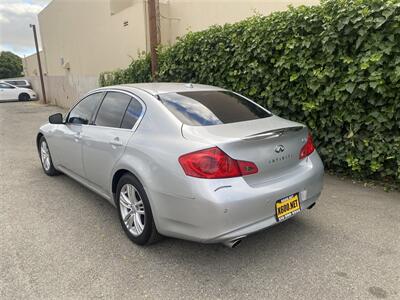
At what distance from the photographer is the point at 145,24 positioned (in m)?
10.2

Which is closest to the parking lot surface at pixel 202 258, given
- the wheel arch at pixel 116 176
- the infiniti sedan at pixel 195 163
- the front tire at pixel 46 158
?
the infiniti sedan at pixel 195 163

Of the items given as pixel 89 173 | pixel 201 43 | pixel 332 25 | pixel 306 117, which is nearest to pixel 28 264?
pixel 89 173

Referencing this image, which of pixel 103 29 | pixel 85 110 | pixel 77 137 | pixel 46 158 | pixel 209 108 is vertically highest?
pixel 103 29

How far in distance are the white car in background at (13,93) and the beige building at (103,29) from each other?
3479mm

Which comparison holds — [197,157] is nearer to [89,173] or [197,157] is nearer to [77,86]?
[89,173]

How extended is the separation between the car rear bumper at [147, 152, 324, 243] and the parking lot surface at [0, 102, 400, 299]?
15.1 inches

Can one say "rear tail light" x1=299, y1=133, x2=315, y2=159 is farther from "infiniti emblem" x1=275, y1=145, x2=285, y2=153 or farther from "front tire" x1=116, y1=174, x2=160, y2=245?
"front tire" x1=116, y1=174, x2=160, y2=245

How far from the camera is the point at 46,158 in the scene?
5.00 m

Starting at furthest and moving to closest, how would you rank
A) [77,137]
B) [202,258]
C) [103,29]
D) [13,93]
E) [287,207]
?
[13,93] < [103,29] < [77,137] < [202,258] < [287,207]

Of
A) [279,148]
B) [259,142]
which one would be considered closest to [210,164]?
[259,142]

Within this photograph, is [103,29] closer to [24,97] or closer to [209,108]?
[209,108]

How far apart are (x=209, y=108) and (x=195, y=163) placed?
87 centimetres

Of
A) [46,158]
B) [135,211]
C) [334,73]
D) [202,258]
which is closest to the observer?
[202,258]

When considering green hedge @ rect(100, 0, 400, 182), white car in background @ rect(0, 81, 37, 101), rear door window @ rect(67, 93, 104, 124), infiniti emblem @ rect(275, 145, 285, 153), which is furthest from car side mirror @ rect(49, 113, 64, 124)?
white car in background @ rect(0, 81, 37, 101)
